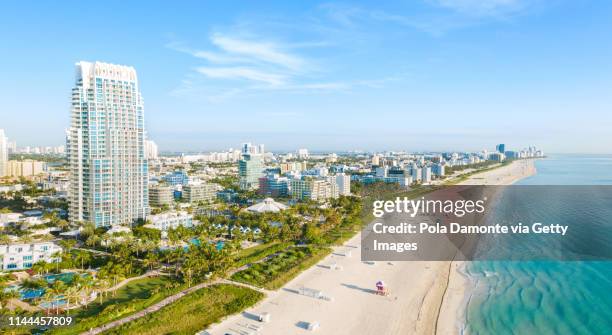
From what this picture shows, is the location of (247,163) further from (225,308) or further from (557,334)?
(557,334)

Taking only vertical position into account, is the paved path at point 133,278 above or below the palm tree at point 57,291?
below

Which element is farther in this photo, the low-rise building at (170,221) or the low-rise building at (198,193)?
the low-rise building at (198,193)

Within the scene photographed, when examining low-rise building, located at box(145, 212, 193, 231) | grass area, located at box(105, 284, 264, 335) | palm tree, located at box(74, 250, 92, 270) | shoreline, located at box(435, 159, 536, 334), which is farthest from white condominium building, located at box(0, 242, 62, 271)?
shoreline, located at box(435, 159, 536, 334)

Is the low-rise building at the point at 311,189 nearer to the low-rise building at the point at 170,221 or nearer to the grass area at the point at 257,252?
the low-rise building at the point at 170,221

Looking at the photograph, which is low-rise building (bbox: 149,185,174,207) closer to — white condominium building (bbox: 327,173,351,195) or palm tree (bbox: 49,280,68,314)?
white condominium building (bbox: 327,173,351,195)

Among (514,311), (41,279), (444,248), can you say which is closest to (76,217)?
(41,279)

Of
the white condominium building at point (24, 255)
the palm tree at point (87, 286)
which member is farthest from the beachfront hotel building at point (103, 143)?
the palm tree at point (87, 286)

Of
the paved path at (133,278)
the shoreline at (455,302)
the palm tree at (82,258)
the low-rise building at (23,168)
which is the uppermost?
the low-rise building at (23,168)
